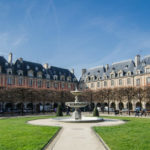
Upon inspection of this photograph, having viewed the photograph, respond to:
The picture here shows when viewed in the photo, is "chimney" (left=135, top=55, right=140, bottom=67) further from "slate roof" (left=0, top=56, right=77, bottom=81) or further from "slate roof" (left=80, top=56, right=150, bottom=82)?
"slate roof" (left=0, top=56, right=77, bottom=81)

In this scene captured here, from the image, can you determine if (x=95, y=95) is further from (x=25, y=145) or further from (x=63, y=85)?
(x=25, y=145)

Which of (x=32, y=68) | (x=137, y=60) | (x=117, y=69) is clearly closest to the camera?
(x=137, y=60)

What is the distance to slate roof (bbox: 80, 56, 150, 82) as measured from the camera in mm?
44963

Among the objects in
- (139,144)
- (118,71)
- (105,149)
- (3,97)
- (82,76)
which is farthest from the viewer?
(82,76)

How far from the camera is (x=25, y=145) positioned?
858 cm

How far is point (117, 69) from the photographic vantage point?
50.6 m

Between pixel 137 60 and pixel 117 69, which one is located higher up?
pixel 137 60

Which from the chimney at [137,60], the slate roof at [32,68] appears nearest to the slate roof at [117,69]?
the chimney at [137,60]

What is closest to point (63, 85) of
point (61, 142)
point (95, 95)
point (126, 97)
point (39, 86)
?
point (39, 86)

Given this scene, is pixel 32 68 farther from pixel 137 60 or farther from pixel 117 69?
pixel 137 60

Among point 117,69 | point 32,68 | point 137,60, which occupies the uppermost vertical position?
point 137,60

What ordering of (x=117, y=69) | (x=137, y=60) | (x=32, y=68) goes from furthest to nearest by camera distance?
(x=32, y=68), (x=117, y=69), (x=137, y=60)

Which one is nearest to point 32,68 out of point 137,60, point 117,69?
point 117,69

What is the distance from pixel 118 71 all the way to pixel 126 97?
13411mm
